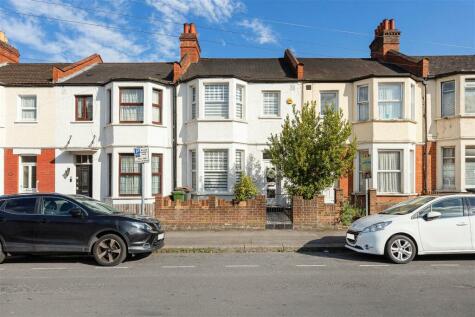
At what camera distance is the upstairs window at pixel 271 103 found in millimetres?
16969

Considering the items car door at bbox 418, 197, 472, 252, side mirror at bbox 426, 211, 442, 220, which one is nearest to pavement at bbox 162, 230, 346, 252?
car door at bbox 418, 197, 472, 252

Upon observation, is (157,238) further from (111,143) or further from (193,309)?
(111,143)

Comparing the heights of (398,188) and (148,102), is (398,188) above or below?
below

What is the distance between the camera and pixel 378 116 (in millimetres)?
15945

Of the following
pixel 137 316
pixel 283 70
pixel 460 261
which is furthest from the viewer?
pixel 283 70

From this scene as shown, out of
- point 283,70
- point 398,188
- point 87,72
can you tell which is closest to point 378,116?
point 398,188

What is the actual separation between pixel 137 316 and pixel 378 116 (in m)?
13.8

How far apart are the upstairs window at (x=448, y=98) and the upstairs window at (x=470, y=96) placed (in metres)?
0.49

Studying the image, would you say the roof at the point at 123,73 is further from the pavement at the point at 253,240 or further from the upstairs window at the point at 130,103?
the pavement at the point at 253,240

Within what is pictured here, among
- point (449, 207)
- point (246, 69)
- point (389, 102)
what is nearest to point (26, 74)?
point (246, 69)

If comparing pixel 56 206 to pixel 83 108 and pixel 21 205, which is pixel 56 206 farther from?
pixel 83 108

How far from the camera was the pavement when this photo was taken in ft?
32.1

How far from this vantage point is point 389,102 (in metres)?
16.0

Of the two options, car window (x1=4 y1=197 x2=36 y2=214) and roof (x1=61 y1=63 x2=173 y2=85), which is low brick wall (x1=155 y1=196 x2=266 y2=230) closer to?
car window (x1=4 y1=197 x2=36 y2=214)
